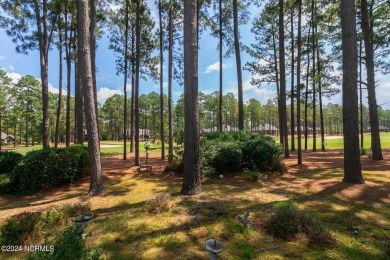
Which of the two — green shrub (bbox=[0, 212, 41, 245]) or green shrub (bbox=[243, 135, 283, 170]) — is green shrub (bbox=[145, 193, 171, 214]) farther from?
green shrub (bbox=[243, 135, 283, 170])

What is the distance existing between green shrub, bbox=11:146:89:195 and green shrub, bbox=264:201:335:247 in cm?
699

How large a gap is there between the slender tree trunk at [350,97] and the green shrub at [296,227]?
11.7 ft

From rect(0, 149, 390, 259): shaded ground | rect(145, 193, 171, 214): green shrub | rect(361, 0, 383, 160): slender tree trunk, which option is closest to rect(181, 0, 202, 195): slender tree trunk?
rect(0, 149, 390, 259): shaded ground

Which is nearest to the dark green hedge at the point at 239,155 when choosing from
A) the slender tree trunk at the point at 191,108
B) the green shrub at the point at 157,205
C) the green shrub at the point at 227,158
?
the green shrub at the point at 227,158

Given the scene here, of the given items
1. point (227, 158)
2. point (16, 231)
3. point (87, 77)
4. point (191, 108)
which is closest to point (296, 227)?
point (191, 108)

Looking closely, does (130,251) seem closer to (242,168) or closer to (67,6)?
(242,168)

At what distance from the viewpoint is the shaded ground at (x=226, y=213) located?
3.23 m

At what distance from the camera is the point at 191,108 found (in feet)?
18.4

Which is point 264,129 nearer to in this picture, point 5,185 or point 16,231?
point 5,185

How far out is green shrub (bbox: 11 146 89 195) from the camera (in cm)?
692

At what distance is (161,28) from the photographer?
519 inches

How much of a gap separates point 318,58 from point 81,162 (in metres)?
17.7

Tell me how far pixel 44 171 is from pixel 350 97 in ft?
33.2

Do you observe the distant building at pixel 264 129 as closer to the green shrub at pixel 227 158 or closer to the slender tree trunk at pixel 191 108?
the green shrub at pixel 227 158
